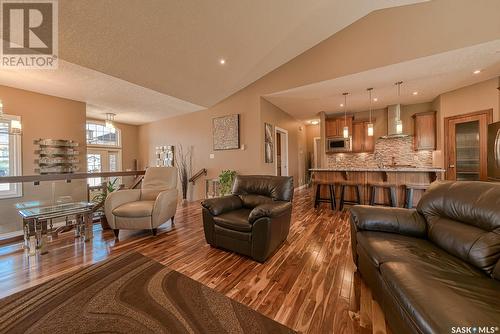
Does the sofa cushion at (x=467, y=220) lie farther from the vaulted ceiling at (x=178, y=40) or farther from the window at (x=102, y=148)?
the window at (x=102, y=148)

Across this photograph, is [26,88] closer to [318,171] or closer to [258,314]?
[258,314]

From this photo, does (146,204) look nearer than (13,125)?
Yes

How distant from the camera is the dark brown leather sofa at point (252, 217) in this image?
7.00 ft

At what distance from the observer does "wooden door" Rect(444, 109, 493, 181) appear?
4271 millimetres

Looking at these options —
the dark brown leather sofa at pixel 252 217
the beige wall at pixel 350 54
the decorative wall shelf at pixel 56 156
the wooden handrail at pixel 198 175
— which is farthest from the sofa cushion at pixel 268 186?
the decorative wall shelf at pixel 56 156

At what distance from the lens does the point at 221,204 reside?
2.57 metres

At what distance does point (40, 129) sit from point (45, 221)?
3.10m

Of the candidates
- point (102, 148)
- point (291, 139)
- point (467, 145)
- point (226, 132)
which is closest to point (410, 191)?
point (467, 145)

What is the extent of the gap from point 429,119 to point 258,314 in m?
6.77

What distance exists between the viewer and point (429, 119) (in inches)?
211

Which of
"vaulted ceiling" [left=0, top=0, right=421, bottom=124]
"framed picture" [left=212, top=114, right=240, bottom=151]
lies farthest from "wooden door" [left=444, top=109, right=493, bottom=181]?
"framed picture" [left=212, top=114, right=240, bottom=151]

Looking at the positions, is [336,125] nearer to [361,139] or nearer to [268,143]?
[361,139]

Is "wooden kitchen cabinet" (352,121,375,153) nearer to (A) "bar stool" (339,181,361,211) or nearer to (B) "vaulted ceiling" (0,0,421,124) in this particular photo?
(A) "bar stool" (339,181,361,211)

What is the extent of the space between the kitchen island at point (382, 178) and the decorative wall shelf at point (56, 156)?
6116 millimetres
